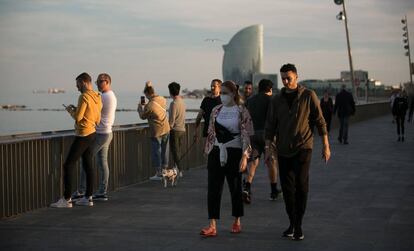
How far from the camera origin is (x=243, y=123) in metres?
6.62

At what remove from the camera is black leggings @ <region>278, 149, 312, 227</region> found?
6438 millimetres

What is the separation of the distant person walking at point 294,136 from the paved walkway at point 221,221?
14.1 inches

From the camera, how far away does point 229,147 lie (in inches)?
260

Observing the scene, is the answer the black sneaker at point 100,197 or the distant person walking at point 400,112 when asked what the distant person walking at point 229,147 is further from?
the distant person walking at point 400,112

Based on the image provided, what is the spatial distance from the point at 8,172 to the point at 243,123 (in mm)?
2810

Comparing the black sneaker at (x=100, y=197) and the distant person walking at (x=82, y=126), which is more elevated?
the distant person walking at (x=82, y=126)

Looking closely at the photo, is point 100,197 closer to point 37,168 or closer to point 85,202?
point 85,202

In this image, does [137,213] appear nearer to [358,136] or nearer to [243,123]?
[243,123]

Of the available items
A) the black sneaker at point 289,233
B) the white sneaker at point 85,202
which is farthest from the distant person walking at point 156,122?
the black sneaker at point 289,233

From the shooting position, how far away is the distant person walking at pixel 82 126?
8.14 metres

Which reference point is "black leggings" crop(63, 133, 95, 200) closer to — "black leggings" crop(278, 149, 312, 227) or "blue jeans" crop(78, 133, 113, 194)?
"blue jeans" crop(78, 133, 113, 194)

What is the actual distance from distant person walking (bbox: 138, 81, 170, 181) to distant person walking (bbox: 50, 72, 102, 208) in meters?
2.19

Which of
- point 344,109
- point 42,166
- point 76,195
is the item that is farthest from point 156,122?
point 344,109

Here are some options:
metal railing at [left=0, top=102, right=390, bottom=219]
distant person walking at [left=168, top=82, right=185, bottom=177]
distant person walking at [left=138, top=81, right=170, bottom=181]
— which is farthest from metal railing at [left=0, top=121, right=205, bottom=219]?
distant person walking at [left=168, top=82, right=185, bottom=177]
